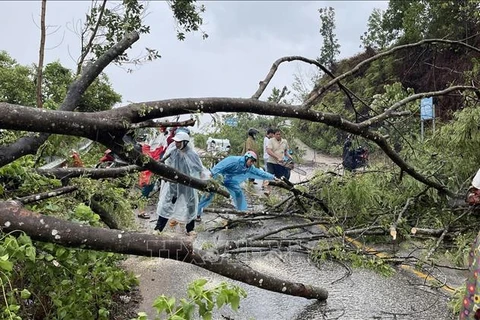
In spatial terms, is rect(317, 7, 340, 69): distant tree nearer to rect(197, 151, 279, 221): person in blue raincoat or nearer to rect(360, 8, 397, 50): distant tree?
rect(360, 8, 397, 50): distant tree

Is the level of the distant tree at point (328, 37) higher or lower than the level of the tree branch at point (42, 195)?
higher

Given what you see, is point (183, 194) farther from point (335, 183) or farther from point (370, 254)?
point (370, 254)

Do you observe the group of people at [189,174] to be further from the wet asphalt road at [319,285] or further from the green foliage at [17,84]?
the green foliage at [17,84]

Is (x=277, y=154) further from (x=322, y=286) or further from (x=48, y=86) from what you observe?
(x=48, y=86)

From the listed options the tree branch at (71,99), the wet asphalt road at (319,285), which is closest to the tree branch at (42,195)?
the tree branch at (71,99)

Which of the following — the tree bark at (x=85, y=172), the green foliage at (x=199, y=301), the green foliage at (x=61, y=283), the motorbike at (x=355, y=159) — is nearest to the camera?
the green foliage at (x=199, y=301)

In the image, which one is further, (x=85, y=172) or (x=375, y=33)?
(x=375, y=33)

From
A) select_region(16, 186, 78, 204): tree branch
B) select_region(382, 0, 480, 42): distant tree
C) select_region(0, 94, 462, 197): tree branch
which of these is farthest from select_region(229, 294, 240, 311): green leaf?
select_region(382, 0, 480, 42): distant tree

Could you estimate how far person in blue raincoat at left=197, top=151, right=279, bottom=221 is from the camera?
21.5ft

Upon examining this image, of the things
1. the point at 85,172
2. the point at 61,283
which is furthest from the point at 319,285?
the point at 61,283

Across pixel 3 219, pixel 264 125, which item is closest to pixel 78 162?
pixel 3 219

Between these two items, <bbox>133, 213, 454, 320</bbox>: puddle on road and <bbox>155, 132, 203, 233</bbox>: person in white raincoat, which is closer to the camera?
<bbox>133, 213, 454, 320</bbox>: puddle on road

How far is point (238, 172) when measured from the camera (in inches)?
265

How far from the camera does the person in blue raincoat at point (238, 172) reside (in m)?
6.55
